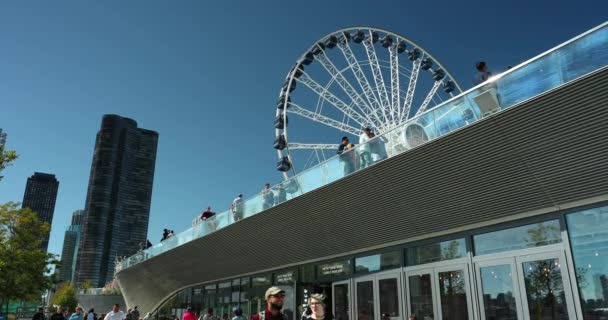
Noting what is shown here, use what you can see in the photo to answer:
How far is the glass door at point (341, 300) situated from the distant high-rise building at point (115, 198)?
480 feet

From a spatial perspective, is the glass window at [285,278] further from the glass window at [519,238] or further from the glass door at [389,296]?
the glass window at [519,238]

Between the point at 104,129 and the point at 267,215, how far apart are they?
177 meters

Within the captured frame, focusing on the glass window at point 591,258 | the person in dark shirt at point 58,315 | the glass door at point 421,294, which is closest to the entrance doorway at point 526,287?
the glass window at point 591,258

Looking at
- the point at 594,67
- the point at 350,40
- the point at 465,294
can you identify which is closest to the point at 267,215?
the point at 465,294

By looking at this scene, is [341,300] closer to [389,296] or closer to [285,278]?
[389,296]

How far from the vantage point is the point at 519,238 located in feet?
38.7

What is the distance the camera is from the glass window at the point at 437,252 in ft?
43.5

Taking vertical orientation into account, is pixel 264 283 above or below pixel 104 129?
below

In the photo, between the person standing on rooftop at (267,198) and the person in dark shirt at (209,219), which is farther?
the person in dark shirt at (209,219)

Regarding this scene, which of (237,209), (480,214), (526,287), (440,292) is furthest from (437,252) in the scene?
(237,209)

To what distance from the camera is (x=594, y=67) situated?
27.7 feet

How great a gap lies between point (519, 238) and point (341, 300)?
Answer: 7.27 m

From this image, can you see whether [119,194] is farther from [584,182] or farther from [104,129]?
[584,182]

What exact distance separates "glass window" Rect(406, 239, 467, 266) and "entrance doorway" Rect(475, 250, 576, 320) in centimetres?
75
